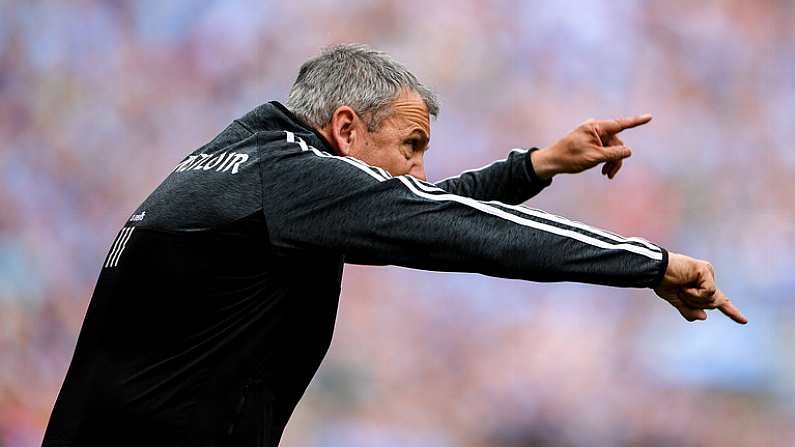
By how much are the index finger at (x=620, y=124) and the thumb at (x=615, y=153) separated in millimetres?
35

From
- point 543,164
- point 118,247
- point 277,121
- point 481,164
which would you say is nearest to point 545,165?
point 543,164

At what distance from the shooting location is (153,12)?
13.4 feet

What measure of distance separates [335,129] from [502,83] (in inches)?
79.3

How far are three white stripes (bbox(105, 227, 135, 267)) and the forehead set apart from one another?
1.56 ft

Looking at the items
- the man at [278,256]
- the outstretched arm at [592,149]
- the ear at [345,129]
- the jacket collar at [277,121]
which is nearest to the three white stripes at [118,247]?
the man at [278,256]

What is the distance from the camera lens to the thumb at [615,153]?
2164mm

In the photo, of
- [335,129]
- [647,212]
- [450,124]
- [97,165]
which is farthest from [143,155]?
[335,129]

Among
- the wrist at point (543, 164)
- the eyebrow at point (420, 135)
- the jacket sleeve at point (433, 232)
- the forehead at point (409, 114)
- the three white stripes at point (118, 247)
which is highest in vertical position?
the wrist at point (543, 164)

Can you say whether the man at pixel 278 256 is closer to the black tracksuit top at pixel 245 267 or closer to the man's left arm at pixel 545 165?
the black tracksuit top at pixel 245 267

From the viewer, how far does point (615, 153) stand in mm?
2182

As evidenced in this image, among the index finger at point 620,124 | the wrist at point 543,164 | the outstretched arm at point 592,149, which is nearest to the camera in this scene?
the index finger at point 620,124

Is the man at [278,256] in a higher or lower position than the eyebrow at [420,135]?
lower

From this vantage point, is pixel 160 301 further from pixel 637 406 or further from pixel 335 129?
pixel 637 406

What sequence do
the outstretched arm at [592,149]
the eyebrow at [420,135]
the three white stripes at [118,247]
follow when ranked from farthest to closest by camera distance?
the outstretched arm at [592,149] → the eyebrow at [420,135] → the three white stripes at [118,247]
